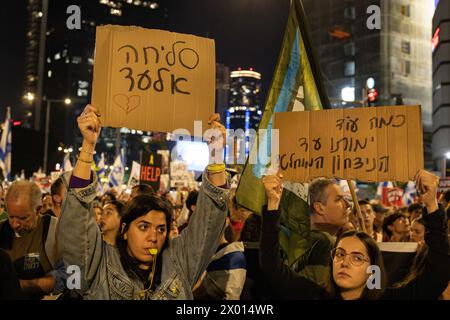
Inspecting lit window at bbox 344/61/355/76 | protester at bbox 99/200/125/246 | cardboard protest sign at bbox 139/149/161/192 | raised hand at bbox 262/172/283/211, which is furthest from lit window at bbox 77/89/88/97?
raised hand at bbox 262/172/283/211

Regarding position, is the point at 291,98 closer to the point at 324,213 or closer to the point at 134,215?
the point at 324,213

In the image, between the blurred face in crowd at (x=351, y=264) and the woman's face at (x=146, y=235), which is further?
the blurred face in crowd at (x=351, y=264)

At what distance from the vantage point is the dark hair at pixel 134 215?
321cm

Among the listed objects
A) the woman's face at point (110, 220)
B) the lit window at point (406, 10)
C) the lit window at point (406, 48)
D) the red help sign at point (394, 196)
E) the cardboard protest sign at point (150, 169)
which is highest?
the lit window at point (406, 10)

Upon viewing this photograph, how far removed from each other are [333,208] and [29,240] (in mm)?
2248

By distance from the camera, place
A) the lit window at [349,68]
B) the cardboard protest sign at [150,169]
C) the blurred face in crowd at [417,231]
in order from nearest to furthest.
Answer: the blurred face in crowd at [417,231] < the cardboard protest sign at [150,169] < the lit window at [349,68]

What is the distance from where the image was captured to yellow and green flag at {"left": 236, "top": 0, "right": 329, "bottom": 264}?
4945 millimetres

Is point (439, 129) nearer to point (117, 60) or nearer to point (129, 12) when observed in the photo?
point (117, 60)

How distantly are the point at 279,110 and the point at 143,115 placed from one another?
1.57 m

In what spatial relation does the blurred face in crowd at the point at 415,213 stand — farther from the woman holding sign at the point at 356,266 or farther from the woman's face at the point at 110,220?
the woman's face at the point at 110,220

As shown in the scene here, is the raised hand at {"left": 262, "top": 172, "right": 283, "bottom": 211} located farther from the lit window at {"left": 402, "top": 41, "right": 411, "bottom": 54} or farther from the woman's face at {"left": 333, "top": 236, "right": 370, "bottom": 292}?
the lit window at {"left": 402, "top": 41, "right": 411, "bottom": 54}

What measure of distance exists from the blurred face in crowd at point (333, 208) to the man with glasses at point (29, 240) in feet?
6.58

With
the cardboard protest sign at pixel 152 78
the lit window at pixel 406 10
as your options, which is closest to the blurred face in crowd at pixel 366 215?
the cardboard protest sign at pixel 152 78

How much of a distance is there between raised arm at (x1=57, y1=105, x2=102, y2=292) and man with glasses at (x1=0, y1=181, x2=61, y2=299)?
1.13 m
